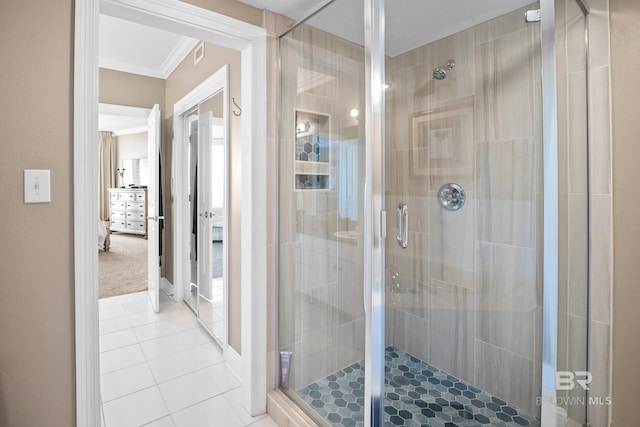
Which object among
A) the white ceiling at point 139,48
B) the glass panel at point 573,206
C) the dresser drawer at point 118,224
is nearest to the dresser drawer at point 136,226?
the dresser drawer at point 118,224

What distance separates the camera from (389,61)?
1602 millimetres

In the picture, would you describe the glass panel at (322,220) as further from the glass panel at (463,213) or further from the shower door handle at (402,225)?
the shower door handle at (402,225)

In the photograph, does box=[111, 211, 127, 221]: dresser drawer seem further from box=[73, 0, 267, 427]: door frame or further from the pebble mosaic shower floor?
the pebble mosaic shower floor

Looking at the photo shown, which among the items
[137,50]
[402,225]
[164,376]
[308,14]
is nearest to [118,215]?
[137,50]

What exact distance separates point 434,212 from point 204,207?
7.55 ft

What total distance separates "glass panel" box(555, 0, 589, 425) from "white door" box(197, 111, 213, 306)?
283 centimetres

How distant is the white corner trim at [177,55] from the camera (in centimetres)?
319

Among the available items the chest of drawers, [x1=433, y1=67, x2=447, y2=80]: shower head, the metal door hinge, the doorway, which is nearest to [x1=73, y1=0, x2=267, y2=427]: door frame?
[x1=433, y1=67, x2=447, y2=80]: shower head

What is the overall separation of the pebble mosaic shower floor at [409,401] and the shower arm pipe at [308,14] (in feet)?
5.91

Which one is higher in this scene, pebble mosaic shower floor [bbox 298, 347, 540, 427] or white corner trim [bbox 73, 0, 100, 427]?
white corner trim [bbox 73, 0, 100, 427]

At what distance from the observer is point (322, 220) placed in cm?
186

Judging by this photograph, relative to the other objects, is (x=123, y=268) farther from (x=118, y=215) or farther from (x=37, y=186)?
(x=37, y=186)

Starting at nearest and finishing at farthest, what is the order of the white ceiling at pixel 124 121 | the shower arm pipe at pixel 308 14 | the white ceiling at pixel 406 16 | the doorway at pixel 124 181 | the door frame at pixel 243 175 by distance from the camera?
the door frame at pixel 243 175, the white ceiling at pixel 406 16, the shower arm pipe at pixel 308 14, the white ceiling at pixel 124 121, the doorway at pixel 124 181

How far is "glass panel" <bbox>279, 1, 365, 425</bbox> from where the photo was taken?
1622 mm
